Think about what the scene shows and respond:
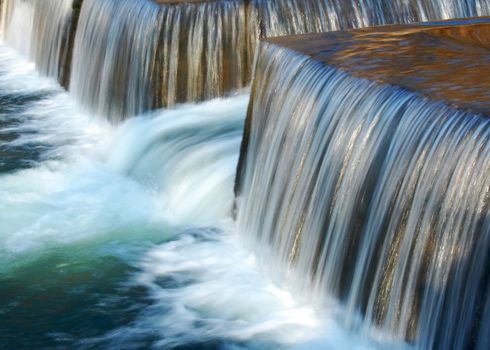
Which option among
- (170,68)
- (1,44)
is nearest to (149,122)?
(170,68)

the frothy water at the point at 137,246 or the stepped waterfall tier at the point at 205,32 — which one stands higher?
the stepped waterfall tier at the point at 205,32

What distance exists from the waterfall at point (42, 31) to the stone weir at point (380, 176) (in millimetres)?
4521

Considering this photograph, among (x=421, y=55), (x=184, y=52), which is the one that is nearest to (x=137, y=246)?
(x=421, y=55)

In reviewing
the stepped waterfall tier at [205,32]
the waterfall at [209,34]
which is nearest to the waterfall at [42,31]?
the stepped waterfall tier at [205,32]

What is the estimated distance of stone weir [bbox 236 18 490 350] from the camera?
4.46 m

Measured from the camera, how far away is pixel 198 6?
8.59 meters

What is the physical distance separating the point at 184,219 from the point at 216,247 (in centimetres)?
59

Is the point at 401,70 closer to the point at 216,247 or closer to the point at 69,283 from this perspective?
the point at 216,247

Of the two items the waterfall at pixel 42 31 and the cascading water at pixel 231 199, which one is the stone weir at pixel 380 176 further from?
the waterfall at pixel 42 31

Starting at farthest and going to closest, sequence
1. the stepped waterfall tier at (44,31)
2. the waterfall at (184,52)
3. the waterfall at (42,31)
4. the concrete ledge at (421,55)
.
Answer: the waterfall at (42,31) < the stepped waterfall tier at (44,31) < the waterfall at (184,52) < the concrete ledge at (421,55)

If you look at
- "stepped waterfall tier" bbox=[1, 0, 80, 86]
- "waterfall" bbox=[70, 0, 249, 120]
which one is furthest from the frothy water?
"stepped waterfall tier" bbox=[1, 0, 80, 86]

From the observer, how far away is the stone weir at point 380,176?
446 centimetres

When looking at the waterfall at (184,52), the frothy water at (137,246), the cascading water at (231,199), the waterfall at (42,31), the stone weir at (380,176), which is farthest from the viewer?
the waterfall at (42,31)

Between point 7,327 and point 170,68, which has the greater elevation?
point 170,68
